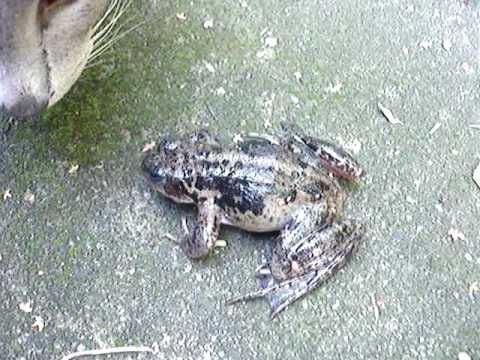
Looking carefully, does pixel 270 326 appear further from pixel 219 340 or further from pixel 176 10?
pixel 176 10

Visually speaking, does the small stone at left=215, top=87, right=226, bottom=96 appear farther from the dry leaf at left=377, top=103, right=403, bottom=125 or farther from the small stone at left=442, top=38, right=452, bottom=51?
the small stone at left=442, top=38, right=452, bottom=51

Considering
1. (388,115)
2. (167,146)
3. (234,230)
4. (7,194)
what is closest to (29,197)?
(7,194)

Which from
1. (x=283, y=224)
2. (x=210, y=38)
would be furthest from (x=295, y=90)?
(x=283, y=224)

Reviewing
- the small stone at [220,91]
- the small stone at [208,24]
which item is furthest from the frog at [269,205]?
the small stone at [208,24]

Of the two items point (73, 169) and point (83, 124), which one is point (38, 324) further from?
point (83, 124)

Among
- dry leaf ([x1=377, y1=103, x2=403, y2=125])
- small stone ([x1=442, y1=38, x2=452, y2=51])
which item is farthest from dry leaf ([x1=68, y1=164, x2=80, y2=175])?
small stone ([x1=442, y1=38, x2=452, y2=51])

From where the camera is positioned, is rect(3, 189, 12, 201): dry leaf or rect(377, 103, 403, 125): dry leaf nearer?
rect(3, 189, 12, 201): dry leaf
